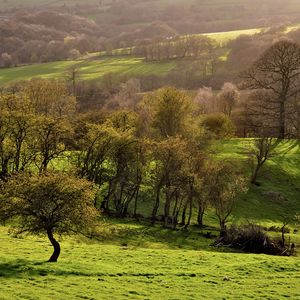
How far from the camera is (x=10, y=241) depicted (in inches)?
1753

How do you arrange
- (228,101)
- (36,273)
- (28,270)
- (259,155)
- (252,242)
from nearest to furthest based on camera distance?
(36,273)
(28,270)
(252,242)
(259,155)
(228,101)

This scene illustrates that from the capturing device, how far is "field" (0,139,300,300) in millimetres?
31000

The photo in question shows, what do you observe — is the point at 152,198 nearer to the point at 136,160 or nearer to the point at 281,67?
the point at 136,160

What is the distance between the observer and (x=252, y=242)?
177 feet

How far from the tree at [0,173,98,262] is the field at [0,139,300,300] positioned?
3058 mm

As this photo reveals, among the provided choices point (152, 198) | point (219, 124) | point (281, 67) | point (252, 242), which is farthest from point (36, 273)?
point (281, 67)

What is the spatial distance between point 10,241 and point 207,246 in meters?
22.9

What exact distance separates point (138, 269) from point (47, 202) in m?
9.65

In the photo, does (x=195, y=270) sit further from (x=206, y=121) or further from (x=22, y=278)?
(x=206, y=121)

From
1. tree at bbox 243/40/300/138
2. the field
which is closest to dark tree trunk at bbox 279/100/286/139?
tree at bbox 243/40/300/138

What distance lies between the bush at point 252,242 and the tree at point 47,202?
2459 centimetres

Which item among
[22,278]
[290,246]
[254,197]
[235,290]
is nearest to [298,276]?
[235,290]

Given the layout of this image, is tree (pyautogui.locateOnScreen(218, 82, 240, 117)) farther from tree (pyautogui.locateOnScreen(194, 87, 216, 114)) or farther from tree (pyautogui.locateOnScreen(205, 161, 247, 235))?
tree (pyautogui.locateOnScreen(205, 161, 247, 235))

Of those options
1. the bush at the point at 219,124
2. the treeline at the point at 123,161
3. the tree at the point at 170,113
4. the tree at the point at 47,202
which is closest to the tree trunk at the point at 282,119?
the bush at the point at 219,124
